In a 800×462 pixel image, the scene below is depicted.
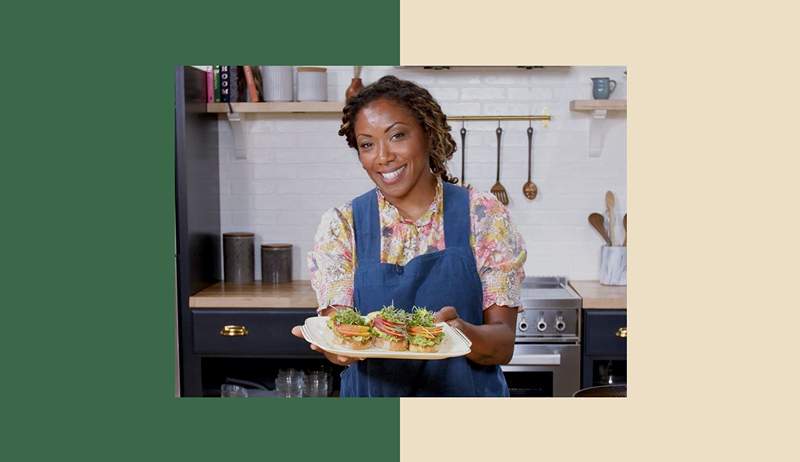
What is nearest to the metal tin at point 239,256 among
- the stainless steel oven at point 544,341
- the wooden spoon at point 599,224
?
the stainless steel oven at point 544,341

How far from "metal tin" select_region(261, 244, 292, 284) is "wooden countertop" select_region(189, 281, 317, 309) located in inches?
1.6

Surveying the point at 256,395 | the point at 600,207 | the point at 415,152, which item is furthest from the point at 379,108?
the point at 256,395

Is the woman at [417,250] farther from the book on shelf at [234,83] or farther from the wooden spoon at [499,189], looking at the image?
the book on shelf at [234,83]

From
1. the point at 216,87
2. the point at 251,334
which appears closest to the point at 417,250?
the point at 251,334

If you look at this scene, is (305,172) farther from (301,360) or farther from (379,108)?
(301,360)

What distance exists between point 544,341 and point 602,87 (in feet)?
2.81

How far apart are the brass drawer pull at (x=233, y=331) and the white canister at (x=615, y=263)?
48.3 inches

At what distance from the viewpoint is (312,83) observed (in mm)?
3291

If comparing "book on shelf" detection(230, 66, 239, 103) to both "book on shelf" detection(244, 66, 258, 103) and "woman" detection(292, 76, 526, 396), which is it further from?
"woman" detection(292, 76, 526, 396)

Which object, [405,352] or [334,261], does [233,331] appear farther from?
[405,352]

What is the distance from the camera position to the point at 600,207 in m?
3.37

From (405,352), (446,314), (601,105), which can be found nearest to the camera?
(405,352)
